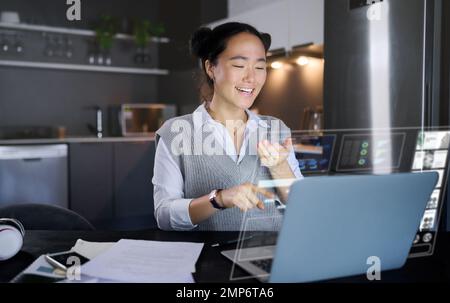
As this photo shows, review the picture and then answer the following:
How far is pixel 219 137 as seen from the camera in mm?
1345

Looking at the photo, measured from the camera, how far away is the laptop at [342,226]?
620 mm

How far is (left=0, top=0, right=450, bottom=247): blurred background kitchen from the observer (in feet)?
5.61

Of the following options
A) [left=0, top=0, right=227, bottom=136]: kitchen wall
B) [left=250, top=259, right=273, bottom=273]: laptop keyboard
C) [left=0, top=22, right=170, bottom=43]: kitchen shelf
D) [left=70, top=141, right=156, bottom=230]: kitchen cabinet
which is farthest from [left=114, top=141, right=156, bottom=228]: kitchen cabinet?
[left=250, top=259, right=273, bottom=273]: laptop keyboard

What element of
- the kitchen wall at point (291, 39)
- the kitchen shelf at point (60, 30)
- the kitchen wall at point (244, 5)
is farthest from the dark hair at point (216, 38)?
the kitchen shelf at point (60, 30)

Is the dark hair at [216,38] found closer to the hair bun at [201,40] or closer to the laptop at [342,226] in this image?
the hair bun at [201,40]

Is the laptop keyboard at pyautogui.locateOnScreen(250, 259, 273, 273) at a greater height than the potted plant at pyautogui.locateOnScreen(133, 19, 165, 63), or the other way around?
the potted plant at pyautogui.locateOnScreen(133, 19, 165, 63)

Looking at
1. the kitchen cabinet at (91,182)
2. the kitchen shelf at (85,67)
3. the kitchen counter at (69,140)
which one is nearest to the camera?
the kitchen counter at (69,140)

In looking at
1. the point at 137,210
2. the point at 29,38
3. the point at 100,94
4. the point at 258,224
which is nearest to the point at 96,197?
the point at 137,210

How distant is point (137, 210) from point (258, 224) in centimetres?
270

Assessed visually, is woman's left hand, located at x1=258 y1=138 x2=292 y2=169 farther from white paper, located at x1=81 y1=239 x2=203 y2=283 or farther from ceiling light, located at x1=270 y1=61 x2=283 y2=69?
ceiling light, located at x1=270 y1=61 x2=283 y2=69

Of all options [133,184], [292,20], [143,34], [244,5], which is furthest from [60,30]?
[292,20]

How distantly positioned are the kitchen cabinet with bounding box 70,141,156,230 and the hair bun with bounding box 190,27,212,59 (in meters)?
1.95

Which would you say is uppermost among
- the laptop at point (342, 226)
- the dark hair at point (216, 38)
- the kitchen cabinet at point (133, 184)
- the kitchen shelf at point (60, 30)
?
the kitchen shelf at point (60, 30)

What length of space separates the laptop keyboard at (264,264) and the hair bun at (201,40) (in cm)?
81
